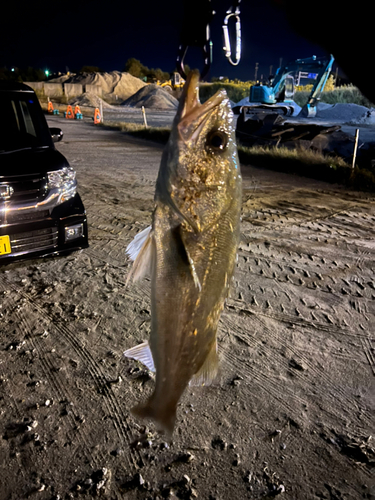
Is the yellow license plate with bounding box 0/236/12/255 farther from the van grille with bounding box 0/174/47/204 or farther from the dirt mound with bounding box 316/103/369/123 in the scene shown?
the dirt mound with bounding box 316/103/369/123

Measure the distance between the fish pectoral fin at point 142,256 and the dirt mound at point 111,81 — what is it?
2571 inches

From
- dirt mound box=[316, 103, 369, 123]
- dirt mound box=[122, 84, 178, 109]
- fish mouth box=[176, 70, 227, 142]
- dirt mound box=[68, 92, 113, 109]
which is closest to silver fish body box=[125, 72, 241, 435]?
fish mouth box=[176, 70, 227, 142]

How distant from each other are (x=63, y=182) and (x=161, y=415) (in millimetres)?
3717

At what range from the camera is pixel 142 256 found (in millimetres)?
1488

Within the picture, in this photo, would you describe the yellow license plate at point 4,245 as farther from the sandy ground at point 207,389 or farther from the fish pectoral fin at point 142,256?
the fish pectoral fin at point 142,256

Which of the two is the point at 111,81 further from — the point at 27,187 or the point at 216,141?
the point at 216,141

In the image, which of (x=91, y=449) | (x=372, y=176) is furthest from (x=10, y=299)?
(x=372, y=176)

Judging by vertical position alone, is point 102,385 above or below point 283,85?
below

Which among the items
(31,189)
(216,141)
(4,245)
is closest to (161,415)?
(216,141)

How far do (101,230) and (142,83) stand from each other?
228 feet

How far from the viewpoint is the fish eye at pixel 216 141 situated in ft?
4.78

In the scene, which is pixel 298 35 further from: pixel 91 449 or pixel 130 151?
pixel 130 151

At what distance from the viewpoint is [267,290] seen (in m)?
4.55

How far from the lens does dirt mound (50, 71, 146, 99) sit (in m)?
61.8
